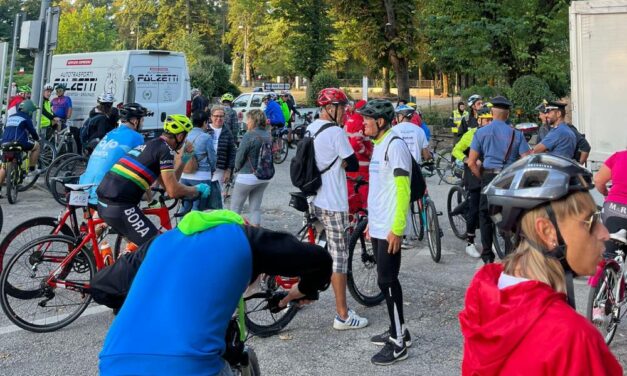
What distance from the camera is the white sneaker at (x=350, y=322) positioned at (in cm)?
552

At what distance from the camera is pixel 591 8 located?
327 inches

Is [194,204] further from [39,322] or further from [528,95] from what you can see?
[528,95]

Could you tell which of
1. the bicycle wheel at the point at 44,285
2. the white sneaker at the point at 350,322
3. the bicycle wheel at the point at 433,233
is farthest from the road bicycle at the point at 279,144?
the white sneaker at the point at 350,322

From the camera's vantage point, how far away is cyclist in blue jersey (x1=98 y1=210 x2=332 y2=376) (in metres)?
2.03

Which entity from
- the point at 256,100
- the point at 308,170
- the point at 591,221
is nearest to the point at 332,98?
the point at 308,170

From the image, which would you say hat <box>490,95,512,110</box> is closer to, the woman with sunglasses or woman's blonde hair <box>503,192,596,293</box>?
the woman with sunglasses

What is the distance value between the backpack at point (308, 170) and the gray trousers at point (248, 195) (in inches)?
91.1

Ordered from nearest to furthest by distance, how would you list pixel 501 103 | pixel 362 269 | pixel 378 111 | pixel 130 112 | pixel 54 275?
pixel 378 111 → pixel 54 275 → pixel 130 112 → pixel 362 269 → pixel 501 103

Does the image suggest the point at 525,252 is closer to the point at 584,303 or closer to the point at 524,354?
the point at 524,354

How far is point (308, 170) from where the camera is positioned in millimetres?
5594

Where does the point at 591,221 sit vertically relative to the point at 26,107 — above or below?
below

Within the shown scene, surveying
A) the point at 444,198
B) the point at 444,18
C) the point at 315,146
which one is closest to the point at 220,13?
the point at 444,18

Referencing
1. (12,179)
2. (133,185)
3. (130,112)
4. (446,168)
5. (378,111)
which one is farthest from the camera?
(446,168)

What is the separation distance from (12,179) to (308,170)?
24.3 ft
